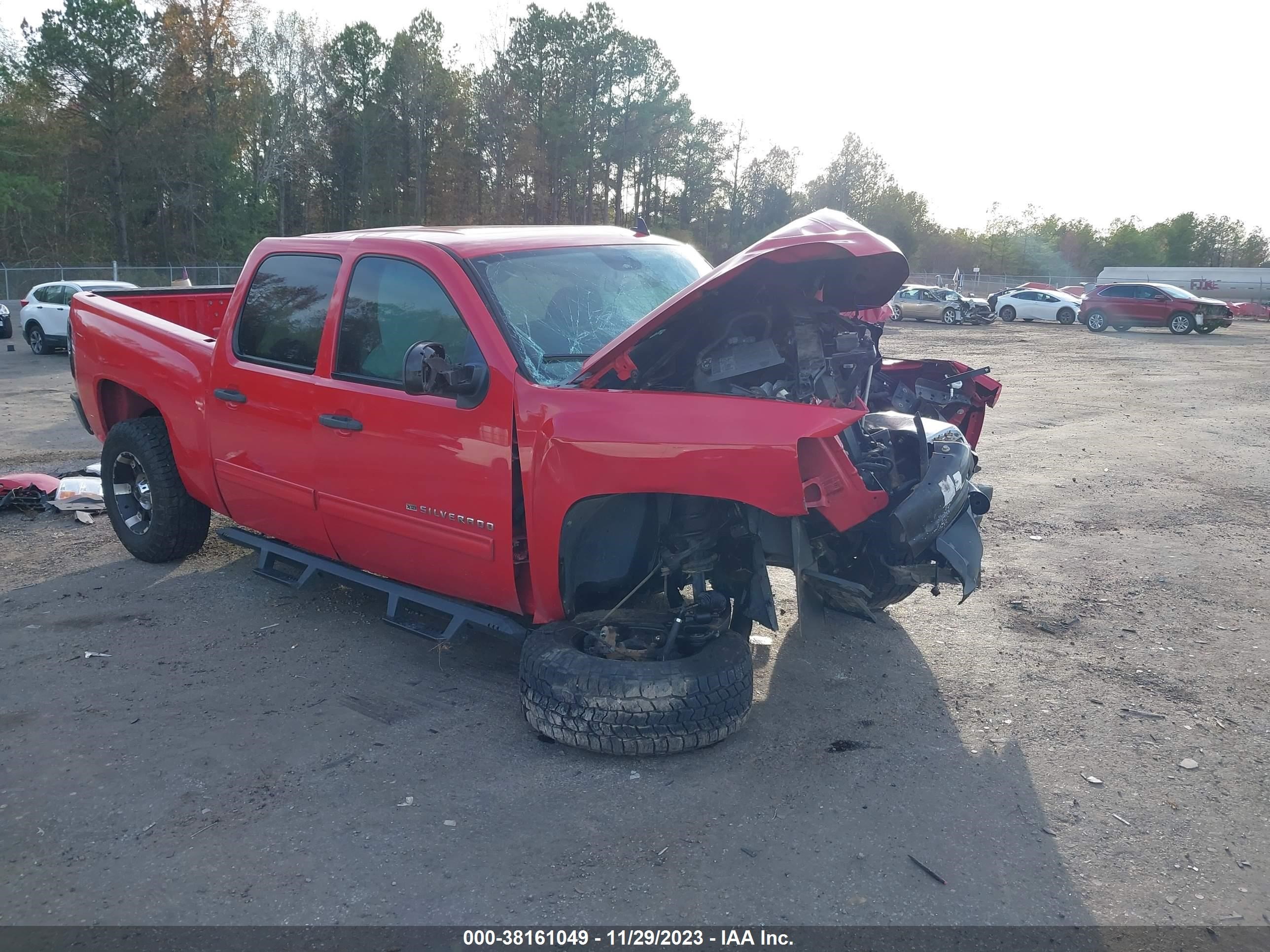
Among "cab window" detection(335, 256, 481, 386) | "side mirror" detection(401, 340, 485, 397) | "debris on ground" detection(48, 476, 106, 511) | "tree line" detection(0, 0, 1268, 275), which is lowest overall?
"debris on ground" detection(48, 476, 106, 511)

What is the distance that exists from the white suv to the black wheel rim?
16.4 m

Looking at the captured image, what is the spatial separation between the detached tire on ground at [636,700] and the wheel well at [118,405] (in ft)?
12.5

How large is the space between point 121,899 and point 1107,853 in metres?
3.01

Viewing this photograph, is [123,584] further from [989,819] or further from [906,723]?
[989,819]

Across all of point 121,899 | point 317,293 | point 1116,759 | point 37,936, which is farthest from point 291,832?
point 1116,759

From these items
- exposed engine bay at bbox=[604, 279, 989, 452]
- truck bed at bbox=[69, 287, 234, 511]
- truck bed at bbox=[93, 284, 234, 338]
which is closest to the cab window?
exposed engine bay at bbox=[604, 279, 989, 452]

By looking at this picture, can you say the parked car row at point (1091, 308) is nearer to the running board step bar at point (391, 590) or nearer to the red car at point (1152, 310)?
the red car at point (1152, 310)

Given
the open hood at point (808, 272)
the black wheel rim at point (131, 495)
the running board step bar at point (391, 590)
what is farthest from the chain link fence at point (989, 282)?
the open hood at point (808, 272)

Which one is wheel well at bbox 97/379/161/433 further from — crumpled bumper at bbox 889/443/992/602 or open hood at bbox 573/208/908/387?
crumpled bumper at bbox 889/443/992/602

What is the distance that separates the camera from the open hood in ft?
11.2

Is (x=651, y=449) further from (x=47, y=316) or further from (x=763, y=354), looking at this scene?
(x=47, y=316)

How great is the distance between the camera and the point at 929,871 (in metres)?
2.93

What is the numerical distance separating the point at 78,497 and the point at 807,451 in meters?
6.25

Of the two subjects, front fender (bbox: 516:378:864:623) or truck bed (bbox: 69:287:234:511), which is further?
truck bed (bbox: 69:287:234:511)
